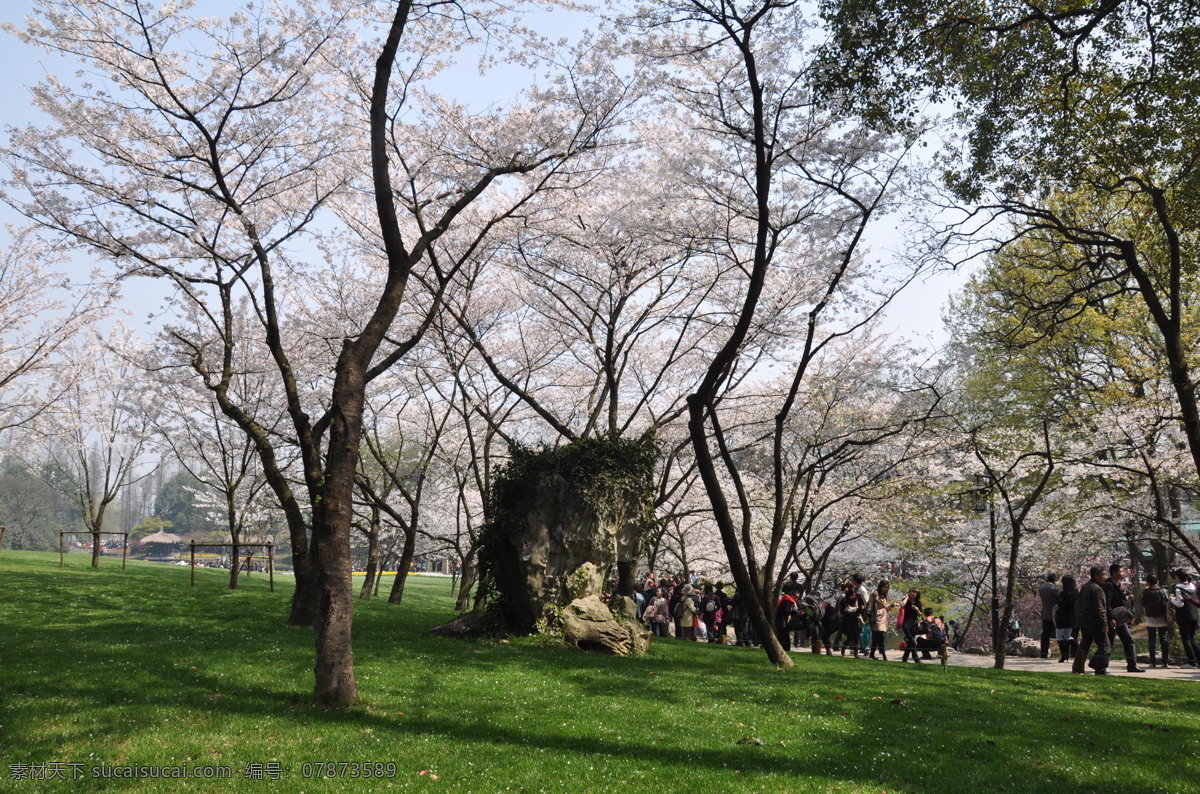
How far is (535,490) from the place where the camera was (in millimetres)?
13586

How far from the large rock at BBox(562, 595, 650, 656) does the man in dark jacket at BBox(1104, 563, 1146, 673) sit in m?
8.86

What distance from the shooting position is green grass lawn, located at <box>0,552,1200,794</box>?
556 cm

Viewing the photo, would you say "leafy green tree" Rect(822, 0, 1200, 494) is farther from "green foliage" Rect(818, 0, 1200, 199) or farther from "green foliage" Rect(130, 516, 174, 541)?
"green foliage" Rect(130, 516, 174, 541)

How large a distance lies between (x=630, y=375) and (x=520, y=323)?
16.2 feet

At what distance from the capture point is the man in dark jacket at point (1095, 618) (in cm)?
1284

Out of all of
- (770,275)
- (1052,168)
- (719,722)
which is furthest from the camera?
(770,275)

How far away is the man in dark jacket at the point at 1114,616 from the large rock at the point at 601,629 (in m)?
8.86

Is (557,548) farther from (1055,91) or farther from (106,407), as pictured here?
(106,407)

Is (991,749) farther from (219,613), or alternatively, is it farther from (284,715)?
(219,613)

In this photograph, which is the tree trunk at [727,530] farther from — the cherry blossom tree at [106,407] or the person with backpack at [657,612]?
the cherry blossom tree at [106,407]

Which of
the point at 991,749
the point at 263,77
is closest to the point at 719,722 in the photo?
the point at 991,749

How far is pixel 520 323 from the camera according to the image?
22875 mm

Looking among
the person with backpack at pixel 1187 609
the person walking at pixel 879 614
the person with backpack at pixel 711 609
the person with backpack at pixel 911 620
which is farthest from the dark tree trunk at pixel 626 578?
the person with backpack at pixel 1187 609

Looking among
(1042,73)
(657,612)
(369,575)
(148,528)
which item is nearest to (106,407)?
(369,575)
